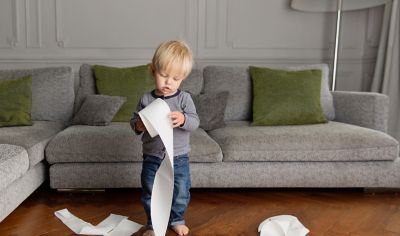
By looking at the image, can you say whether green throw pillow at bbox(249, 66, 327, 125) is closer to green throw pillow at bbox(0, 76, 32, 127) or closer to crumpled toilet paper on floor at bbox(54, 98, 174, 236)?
crumpled toilet paper on floor at bbox(54, 98, 174, 236)

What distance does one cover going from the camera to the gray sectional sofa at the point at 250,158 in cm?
231

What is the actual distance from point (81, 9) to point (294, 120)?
2.15 m

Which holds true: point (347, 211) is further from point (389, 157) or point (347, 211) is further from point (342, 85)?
point (342, 85)

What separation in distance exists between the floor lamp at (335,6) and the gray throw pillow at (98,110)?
1.89m

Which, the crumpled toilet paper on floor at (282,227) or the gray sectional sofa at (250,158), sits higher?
the gray sectional sofa at (250,158)

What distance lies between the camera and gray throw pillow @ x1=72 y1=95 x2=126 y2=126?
2.65 meters

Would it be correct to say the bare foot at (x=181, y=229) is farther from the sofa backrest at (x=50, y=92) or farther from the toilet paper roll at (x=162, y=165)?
the sofa backrest at (x=50, y=92)

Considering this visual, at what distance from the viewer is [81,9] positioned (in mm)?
3523

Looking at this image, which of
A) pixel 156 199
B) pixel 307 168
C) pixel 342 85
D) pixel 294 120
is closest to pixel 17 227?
pixel 156 199

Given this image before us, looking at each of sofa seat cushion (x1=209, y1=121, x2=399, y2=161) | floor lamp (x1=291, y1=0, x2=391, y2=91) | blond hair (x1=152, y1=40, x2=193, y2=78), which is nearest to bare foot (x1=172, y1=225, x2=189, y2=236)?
sofa seat cushion (x1=209, y1=121, x2=399, y2=161)

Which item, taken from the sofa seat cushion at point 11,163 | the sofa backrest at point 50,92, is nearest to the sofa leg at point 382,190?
the sofa seat cushion at point 11,163

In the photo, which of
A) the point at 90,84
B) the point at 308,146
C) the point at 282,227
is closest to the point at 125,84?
the point at 90,84

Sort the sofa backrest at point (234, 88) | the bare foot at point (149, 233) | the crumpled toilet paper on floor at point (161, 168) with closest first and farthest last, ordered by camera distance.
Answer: the crumpled toilet paper on floor at point (161, 168)
the bare foot at point (149, 233)
the sofa backrest at point (234, 88)

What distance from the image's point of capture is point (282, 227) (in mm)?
1948
